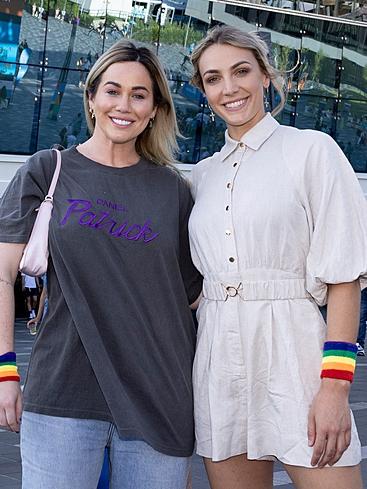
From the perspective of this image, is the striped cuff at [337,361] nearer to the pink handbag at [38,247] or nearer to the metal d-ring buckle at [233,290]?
the metal d-ring buckle at [233,290]

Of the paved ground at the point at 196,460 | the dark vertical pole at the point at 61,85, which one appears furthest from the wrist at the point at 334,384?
the dark vertical pole at the point at 61,85

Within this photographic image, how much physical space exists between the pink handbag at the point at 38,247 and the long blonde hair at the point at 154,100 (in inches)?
19.3

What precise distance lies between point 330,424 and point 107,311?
0.76m

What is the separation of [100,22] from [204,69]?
23.1m

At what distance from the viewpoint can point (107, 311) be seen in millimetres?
3189

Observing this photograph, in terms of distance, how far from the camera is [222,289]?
126 inches

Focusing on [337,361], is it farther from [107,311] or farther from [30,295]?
[30,295]

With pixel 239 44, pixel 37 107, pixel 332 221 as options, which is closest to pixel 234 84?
pixel 239 44

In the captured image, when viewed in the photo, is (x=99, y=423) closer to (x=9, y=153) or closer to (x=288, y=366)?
(x=288, y=366)

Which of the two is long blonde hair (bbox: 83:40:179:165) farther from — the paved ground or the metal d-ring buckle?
the paved ground

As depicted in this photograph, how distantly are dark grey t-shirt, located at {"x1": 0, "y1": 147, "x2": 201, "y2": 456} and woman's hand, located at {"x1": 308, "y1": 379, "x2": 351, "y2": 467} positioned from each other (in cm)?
46

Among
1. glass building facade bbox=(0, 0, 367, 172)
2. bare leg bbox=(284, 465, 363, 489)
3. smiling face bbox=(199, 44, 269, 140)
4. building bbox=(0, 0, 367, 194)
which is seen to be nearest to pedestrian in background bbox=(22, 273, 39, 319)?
building bbox=(0, 0, 367, 194)

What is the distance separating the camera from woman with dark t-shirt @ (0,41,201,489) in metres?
3.13

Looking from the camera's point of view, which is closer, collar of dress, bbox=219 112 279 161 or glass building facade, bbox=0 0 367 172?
collar of dress, bbox=219 112 279 161
